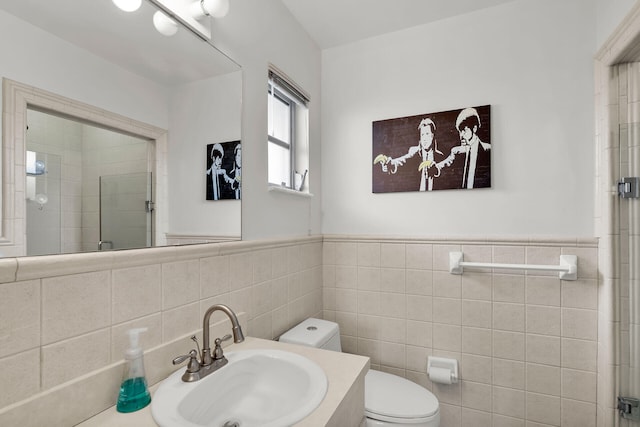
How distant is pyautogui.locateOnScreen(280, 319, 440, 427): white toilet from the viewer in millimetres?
1271

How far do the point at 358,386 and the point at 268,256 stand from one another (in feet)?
2.29

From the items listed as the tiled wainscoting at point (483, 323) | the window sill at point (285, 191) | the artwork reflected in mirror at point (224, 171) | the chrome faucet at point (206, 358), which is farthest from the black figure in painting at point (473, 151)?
the chrome faucet at point (206, 358)

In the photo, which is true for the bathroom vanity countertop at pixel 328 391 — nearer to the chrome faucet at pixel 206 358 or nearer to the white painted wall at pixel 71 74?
the chrome faucet at pixel 206 358

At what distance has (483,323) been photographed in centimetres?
164

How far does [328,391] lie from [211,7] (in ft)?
4.26

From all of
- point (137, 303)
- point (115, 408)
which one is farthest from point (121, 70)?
point (115, 408)

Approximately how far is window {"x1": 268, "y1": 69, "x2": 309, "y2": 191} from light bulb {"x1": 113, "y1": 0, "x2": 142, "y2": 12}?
74cm

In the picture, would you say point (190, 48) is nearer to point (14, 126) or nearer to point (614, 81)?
point (14, 126)

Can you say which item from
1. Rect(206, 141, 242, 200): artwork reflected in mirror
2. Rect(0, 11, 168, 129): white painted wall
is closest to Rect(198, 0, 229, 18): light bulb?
Rect(0, 11, 168, 129): white painted wall

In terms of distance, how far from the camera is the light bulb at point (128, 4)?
2.78 ft

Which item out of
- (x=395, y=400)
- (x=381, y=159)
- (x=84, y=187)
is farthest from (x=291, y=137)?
(x=395, y=400)

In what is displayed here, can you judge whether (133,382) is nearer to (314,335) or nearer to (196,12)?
(314,335)

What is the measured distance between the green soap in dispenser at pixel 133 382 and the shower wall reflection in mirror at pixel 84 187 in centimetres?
27

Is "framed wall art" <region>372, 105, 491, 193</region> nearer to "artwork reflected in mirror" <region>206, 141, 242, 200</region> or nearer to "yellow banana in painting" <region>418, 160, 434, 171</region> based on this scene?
"yellow banana in painting" <region>418, 160, 434, 171</region>
